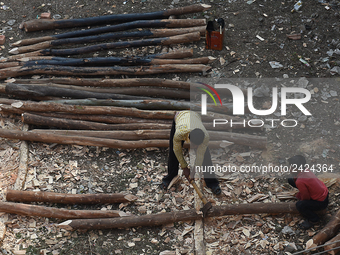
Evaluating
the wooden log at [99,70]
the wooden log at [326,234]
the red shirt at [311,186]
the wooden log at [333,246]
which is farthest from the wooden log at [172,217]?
the wooden log at [99,70]

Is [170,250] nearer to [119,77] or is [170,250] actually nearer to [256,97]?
[256,97]

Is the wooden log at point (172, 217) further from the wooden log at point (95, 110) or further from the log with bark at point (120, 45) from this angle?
the log with bark at point (120, 45)

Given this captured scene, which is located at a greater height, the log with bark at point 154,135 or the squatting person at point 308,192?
the log with bark at point 154,135

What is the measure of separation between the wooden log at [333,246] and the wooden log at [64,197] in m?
3.49

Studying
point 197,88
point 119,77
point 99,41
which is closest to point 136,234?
point 197,88

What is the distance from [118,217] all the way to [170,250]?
1.12 metres

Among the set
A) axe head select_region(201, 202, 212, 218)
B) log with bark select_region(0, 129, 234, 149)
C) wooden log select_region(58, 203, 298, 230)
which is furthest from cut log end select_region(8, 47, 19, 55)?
axe head select_region(201, 202, 212, 218)

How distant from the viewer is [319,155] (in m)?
7.53

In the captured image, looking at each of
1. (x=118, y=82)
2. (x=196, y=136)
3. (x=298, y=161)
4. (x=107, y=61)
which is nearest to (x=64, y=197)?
(x=196, y=136)

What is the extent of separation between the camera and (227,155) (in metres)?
7.78

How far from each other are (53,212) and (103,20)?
20.5 feet

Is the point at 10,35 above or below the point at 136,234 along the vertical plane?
above

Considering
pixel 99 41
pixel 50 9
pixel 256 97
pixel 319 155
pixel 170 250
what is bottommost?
pixel 170 250

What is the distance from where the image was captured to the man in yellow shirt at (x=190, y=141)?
20.0 feet
